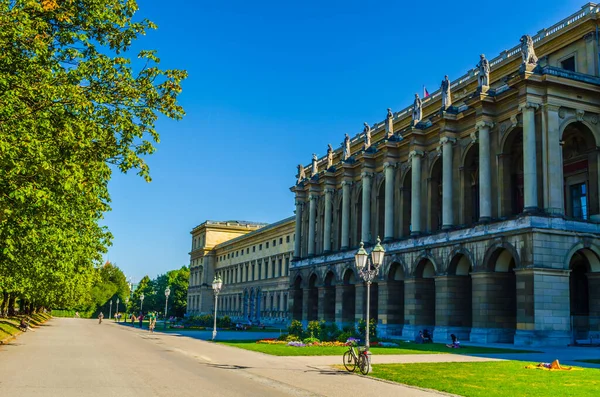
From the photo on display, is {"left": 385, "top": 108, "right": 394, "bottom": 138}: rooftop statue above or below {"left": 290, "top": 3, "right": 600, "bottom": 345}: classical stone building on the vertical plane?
above

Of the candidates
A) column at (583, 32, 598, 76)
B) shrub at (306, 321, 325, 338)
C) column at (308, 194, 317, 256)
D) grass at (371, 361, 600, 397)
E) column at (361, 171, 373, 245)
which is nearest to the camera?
grass at (371, 361, 600, 397)

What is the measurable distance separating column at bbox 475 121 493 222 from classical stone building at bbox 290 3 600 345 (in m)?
0.11

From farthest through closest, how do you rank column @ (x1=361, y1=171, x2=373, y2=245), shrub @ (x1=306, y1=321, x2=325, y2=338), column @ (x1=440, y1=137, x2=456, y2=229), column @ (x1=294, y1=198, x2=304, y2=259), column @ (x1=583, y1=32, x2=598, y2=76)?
column @ (x1=294, y1=198, x2=304, y2=259), column @ (x1=361, y1=171, x2=373, y2=245), column @ (x1=440, y1=137, x2=456, y2=229), shrub @ (x1=306, y1=321, x2=325, y2=338), column @ (x1=583, y1=32, x2=598, y2=76)

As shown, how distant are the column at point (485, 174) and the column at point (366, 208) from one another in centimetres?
1940

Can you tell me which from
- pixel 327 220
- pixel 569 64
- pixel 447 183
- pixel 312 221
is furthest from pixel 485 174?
pixel 312 221

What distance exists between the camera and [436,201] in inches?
2223

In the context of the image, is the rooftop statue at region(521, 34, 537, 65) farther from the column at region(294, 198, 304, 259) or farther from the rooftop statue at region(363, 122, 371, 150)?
the column at region(294, 198, 304, 259)

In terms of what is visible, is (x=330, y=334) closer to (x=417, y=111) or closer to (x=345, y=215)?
(x=417, y=111)

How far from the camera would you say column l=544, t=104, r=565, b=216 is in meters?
42.3

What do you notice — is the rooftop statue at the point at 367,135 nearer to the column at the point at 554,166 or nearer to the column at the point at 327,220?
the column at the point at 327,220

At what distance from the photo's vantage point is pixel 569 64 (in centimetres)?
4900

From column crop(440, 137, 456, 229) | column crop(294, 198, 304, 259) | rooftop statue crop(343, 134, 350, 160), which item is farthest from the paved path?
column crop(294, 198, 304, 259)

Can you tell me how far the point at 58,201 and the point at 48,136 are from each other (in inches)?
124

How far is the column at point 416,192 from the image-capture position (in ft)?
184
